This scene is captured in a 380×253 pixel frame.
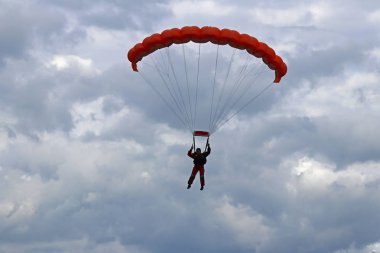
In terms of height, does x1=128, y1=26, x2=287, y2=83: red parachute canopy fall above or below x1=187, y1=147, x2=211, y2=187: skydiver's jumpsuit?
above

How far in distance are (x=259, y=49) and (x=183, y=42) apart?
4.57m

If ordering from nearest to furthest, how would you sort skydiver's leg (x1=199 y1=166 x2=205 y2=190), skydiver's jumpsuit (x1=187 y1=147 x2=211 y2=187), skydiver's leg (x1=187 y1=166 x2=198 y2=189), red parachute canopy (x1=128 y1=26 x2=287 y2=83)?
red parachute canopy (x1=128 y1=26 x2=287 y2=83)
skydiver's jumpsuit (x1=187 y1=147 x2=211 y2=187)
skydiver's leg (x1=199 y1=166 x2=205 y2=190)
skydiver's leg (x1=187 y1=166 x2=198 y2=189)

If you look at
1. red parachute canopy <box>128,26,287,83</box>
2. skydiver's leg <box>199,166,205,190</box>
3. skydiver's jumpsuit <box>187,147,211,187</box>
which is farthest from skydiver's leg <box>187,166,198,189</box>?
red parachute canopy <box>128,26,287,83</box>

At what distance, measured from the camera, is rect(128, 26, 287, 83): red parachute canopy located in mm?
66188

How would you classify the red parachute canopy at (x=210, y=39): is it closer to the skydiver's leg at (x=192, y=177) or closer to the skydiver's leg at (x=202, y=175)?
the skydiver's leg at (x=202, y=175)

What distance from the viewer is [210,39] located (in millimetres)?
66500

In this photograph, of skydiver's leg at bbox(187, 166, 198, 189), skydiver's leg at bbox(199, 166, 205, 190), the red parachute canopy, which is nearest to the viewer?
the red parachute canopy

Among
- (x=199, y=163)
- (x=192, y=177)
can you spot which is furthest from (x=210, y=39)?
(x=192, y=177)

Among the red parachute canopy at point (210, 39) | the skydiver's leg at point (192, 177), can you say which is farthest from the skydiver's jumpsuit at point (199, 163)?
the red parachute canopy at point (210, 39)

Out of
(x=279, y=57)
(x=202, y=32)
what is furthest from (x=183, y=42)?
(x=279, y=57)

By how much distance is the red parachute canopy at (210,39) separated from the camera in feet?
217

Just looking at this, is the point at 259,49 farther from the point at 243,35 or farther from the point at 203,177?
the point at 203,177

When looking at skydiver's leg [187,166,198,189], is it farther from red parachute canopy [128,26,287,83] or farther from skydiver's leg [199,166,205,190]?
red parachute canopy [128,26,287,83]

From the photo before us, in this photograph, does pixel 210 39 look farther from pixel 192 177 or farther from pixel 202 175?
pixel 192 177
